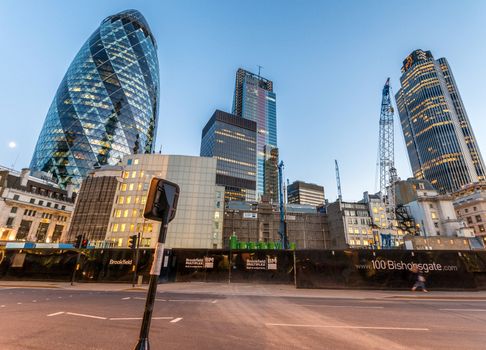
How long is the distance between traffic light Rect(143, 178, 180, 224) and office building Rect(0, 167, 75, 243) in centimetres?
8930

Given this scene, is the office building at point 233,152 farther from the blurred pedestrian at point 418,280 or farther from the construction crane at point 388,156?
the blurred pedestrian at point 418,280

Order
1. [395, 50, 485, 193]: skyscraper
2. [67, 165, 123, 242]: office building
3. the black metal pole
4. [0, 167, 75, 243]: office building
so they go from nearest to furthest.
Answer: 1. the black metal pole
2. [67, 165, 123, 242]: office building
3. [0, 167, 75, 243]: office building
4. [395, 50, 485, 193]: skyscraper

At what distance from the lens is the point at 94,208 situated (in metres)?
67.2

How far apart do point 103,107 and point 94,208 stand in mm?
78324

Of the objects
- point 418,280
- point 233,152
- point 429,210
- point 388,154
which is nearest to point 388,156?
point 388,154

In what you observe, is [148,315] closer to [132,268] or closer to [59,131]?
[132,268]

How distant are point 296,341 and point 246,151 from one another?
171601 mm

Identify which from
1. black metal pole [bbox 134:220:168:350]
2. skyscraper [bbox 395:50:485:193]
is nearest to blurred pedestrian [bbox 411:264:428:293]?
black metal pole [bbox 134:220:168:350]

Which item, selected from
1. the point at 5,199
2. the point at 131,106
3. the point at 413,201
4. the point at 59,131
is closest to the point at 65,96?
the point at 59,131

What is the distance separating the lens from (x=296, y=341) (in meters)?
5.79

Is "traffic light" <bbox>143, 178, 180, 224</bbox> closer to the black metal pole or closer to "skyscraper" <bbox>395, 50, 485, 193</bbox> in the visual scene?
the black metal pole

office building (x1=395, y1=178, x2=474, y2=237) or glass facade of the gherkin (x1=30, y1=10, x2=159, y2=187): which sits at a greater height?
glass facade of the gherkin (x1=30, y1=10, x2=159, y2=187)

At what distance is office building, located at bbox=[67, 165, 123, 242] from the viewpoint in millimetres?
65000

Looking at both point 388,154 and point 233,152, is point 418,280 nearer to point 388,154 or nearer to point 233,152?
point 388,154
